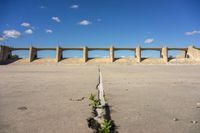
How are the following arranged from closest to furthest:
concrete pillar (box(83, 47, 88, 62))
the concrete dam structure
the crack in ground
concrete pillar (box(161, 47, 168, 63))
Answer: the crack in ground < concrete pillar (box(161, 47, 168, 63)) < the concrete dam structure < concrete pillar (box(83, 47, 88, 62))

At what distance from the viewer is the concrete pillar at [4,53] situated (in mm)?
51441

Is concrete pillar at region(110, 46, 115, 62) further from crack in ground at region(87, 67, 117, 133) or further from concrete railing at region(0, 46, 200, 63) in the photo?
crack in ground at region(87, 67, 117, 133)

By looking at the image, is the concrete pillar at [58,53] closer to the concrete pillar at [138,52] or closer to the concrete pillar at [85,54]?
the concrete pillar at [85,54]

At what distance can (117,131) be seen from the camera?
2.70 m

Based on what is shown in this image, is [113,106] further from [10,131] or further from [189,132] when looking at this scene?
[10,131]

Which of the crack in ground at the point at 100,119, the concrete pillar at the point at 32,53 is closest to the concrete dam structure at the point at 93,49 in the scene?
the concrete pillar at the point at 32,53

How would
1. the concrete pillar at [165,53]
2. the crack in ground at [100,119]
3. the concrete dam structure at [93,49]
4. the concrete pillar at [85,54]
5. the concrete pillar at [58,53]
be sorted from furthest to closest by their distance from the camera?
1. the concrete pillar at [58,53]
2. the concrete pillar at [85,54]
3. the concrete dam structure at [93,49]
4. the concrete pillar at [165,53]
5. the crack in ground at [100,119]

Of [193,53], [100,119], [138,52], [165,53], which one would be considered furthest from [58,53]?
[100,119]

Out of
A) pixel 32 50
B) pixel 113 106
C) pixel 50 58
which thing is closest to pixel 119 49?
pixel 50 58

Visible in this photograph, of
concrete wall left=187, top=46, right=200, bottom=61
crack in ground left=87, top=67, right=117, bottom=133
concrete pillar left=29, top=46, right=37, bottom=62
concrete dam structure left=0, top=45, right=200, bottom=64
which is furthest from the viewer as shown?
concrete pillar left=29, top=46, right=37, bottom=62

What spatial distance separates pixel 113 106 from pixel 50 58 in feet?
170

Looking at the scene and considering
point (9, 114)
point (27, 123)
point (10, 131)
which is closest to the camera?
point (10, 131)

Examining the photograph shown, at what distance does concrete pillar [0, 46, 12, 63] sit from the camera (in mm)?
51441

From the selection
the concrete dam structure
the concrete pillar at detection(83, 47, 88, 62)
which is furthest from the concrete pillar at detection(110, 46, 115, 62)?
the concrete pillar at detection(83, 47, 88, 62)
